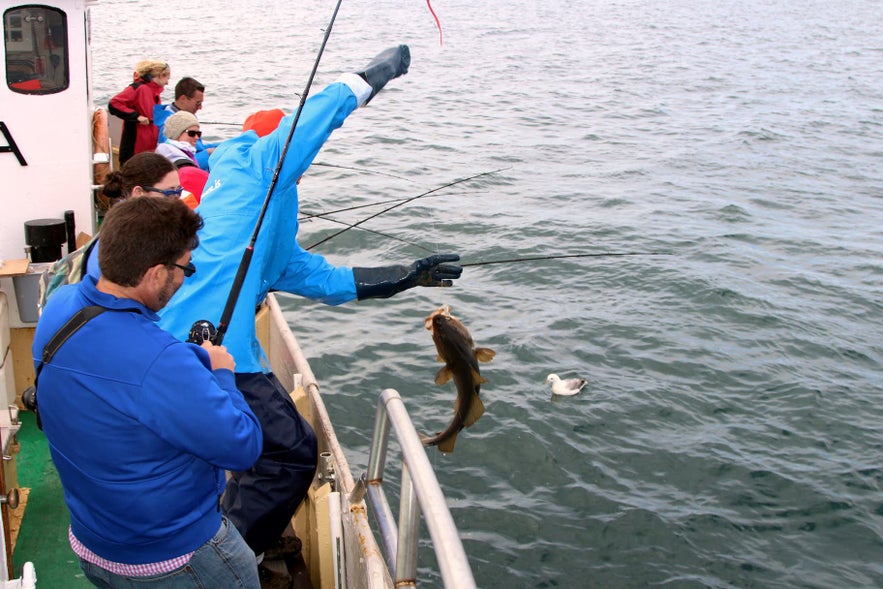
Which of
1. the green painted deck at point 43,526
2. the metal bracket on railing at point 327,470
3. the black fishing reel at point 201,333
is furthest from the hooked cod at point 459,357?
the green painted deck at point 43,526

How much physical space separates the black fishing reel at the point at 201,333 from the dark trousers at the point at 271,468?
560 mm

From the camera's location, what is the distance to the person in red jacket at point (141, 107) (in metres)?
8.75

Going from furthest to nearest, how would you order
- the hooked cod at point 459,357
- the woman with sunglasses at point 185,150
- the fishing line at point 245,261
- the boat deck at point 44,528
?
the woman with sunglasses at point 185,150 → the hooked cod at point 459,357 → the boat deck at point 44,528 → the fishing line at point 245,261

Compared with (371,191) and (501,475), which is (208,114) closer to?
(371,191)

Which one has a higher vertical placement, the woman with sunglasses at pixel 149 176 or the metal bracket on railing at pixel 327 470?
the woman with sunglasses at pixel 149 176

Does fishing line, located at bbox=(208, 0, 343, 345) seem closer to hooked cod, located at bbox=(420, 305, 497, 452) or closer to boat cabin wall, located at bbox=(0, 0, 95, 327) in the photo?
hooked cod, located at bbox=(420, 305, 497, 452)

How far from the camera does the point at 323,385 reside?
8.38 meters

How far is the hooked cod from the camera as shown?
5.35 meters

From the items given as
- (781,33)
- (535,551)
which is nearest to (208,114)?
(535,551)

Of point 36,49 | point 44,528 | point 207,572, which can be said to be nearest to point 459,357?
point 44,528

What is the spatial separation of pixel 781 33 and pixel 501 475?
28343mm

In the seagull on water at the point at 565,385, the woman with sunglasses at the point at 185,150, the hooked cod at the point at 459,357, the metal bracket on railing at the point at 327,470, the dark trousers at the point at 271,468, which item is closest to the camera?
the dark trousers at the point at 271,468

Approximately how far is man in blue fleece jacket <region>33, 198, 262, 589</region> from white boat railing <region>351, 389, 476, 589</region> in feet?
1.53

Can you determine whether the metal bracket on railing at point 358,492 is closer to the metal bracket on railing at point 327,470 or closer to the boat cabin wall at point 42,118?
the metal bracket on railing at point 327,470
